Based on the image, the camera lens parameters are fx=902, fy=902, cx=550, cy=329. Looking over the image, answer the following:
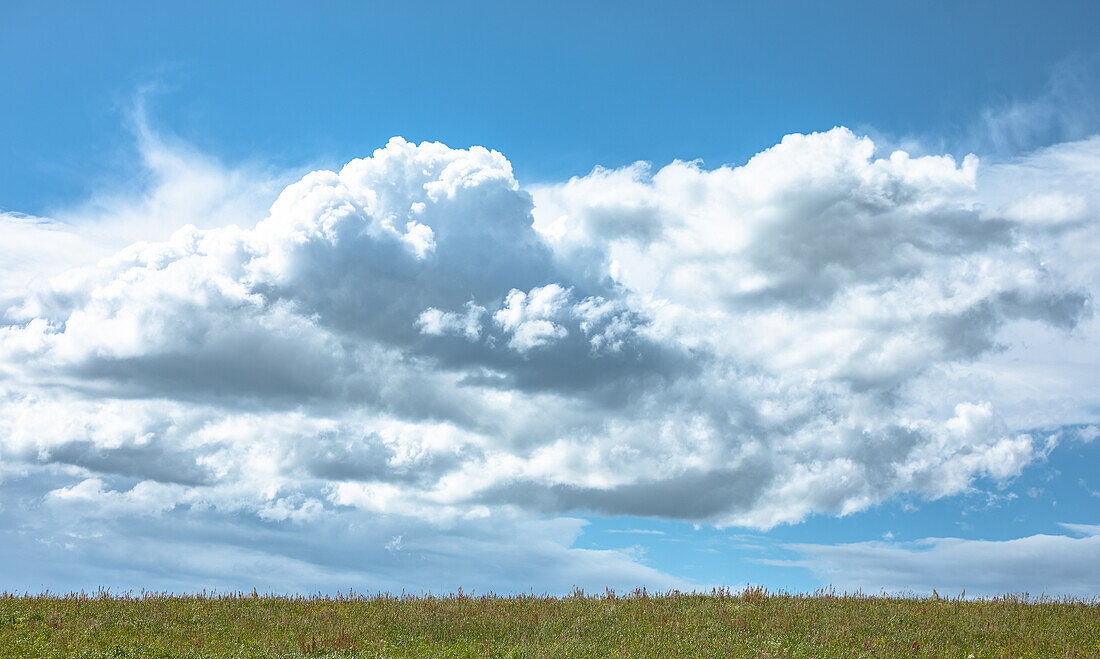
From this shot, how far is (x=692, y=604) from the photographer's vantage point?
30.6 m

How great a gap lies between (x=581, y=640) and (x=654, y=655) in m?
2.61

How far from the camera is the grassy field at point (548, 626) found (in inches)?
957

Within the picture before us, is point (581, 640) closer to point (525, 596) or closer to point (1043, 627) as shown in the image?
point (525, 596)

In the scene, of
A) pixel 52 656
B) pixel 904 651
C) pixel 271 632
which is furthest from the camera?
pixel 271 632

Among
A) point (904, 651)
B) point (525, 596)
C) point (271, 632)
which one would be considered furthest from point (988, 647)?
point (271, 632)

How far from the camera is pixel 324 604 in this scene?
31.0m

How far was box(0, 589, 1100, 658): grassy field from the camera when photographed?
24.3 m

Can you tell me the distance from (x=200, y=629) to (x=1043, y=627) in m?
25.5

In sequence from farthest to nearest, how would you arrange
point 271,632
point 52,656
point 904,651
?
point 271,632 → point 904,651 → point 52,656

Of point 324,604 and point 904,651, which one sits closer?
point 904,651

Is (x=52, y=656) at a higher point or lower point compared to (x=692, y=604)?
lower

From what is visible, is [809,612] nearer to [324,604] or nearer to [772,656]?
[772,656]

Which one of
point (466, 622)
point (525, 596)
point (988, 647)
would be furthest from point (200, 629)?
point (988, 647)

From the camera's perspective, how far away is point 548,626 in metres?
27.2
